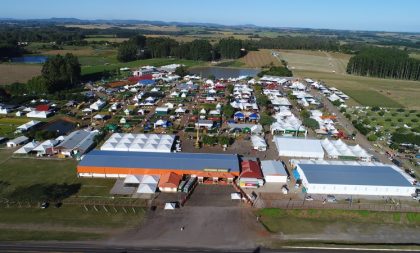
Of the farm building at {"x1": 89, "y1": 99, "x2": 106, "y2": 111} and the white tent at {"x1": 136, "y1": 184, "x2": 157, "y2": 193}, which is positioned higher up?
the farm building at {"x1": 89, "y1": 99, "x2": 106, "y2": 111}

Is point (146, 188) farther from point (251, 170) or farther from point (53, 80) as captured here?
point (53, 80)

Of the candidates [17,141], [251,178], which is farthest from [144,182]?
[17,141]

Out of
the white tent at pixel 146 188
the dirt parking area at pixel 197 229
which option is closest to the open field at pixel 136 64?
the white tent at pixel 146 188

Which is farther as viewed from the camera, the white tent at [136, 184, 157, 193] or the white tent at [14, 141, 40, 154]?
the white tent at [14, 141, 40, 154]

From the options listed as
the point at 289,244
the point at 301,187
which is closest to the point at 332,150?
the point at 301,187

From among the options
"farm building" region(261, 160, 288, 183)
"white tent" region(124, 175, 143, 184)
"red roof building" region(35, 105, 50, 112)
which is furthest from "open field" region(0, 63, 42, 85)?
"farm building" region(261, 160, 288, 183)

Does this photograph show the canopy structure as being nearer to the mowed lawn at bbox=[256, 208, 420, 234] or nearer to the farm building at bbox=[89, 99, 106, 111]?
the mowed lawn at bbox=[256, 208, 420, 234]
